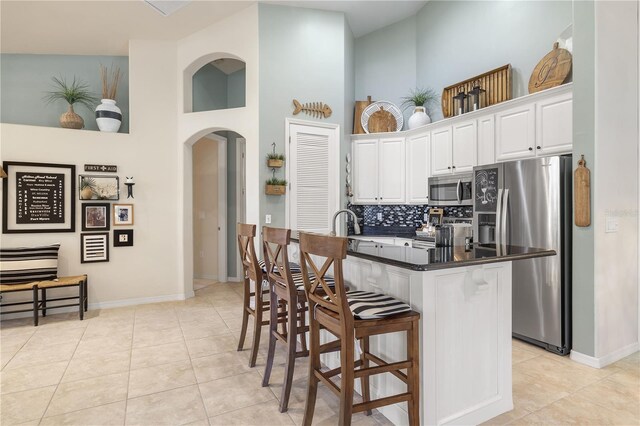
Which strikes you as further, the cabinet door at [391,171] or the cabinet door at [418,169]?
the cabinet door at [391,171]

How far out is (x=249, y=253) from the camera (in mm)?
2885

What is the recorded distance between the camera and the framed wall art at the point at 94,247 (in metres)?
4.46

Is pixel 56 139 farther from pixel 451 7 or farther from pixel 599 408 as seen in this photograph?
pixel 599 408

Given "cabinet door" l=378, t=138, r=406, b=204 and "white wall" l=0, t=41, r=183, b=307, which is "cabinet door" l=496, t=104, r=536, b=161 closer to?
"cabinet door" l=378, t=138, r=406, b=204

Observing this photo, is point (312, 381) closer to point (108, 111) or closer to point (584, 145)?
point (584, 145)

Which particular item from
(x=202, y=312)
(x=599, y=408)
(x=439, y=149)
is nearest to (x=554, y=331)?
(x=599, y=408)

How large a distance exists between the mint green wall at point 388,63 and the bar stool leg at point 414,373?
440 centimetres

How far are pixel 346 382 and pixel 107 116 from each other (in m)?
4.57

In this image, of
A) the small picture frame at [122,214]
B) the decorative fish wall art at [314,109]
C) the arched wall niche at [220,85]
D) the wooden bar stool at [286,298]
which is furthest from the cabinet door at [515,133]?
the small picture frame at [122,214]

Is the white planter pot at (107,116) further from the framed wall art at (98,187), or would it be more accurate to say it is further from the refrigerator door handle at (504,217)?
the refrigerator door handle at (504,217)

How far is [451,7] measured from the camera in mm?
4891

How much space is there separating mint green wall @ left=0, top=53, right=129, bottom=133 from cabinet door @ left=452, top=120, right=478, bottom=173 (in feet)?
14.6

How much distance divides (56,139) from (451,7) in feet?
17.6

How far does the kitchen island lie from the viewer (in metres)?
1.80
